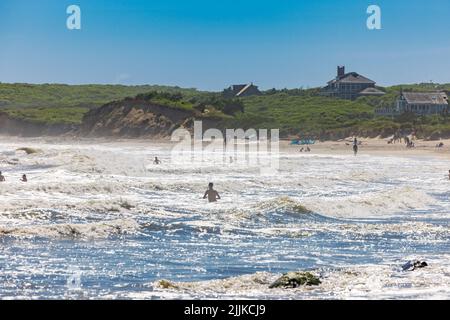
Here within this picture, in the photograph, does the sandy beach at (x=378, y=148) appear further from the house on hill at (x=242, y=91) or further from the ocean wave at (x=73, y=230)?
the house on hill at (x=242, y=91)

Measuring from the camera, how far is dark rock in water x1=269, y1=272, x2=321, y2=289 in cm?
1232

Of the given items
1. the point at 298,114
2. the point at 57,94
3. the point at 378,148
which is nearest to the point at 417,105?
the point at 298,114

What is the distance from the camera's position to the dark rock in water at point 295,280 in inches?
485

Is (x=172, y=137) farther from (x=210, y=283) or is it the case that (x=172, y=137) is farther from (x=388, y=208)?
(x=210, y=283)

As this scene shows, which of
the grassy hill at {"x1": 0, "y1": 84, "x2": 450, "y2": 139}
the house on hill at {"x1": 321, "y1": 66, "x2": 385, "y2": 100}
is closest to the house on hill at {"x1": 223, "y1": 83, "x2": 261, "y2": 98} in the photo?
the grassy hill at {"x1": 0, "y1": 84, "x2": 450, "y2": 139}

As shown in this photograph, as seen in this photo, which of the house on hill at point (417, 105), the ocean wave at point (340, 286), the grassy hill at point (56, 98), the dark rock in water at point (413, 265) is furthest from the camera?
the grassy hill at point (56, 98)

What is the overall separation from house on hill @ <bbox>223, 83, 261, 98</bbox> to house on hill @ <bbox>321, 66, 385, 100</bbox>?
55.2ft

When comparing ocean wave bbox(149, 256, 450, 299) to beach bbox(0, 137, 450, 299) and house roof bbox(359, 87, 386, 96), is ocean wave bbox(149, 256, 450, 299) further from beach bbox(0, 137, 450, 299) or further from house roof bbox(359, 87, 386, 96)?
house roof bbox(359, 87, 386, 96)

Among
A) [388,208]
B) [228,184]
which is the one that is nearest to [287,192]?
[228,184]

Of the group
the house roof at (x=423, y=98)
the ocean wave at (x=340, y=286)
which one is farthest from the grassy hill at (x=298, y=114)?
the ocean wave at (x=340, y=286)

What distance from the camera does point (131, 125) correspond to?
93250 millimetres

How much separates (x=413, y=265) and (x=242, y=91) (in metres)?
112

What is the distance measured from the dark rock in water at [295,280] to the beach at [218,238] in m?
0.15

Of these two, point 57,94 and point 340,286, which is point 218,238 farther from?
point 57,94
